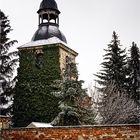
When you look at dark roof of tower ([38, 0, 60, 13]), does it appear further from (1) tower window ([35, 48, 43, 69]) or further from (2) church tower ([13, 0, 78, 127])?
(1) tower window ([35, 48, 43, 69])

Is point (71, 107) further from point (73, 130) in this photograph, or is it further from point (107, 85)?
point (73, 130)

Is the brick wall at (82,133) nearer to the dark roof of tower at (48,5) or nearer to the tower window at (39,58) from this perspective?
the tower window at (39,58)

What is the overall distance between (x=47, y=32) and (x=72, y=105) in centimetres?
1145

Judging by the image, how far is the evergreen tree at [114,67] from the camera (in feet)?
106

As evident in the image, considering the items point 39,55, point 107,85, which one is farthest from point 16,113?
point 107,85

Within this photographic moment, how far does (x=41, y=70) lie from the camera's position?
3303cm

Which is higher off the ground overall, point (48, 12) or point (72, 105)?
point (48, 12)

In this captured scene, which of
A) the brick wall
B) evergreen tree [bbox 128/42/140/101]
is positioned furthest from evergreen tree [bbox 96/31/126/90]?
the brick wall

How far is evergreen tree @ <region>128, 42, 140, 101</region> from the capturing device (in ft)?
106

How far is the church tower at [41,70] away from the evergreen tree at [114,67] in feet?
9.74

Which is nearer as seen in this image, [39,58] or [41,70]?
[41,70]

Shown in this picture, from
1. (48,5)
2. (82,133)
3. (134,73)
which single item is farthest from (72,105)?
(48,5)

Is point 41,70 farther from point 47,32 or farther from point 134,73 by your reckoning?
point 134,73

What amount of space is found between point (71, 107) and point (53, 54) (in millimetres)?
9566
